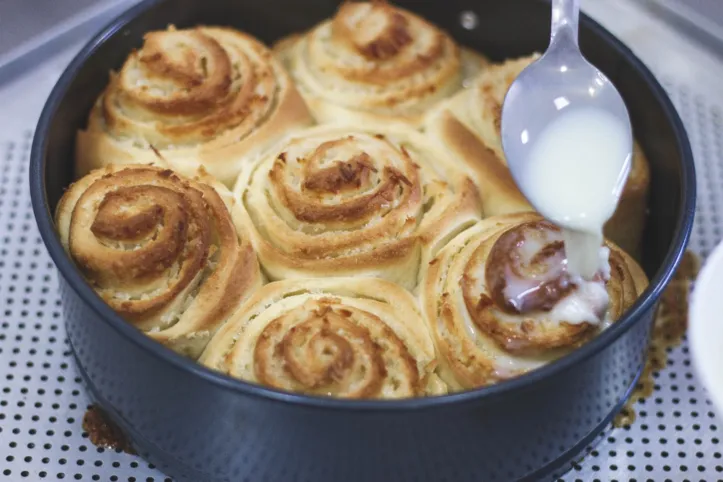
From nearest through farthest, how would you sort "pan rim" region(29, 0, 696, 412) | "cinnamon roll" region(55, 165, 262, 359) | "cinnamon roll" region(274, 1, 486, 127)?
"pan rim" region(29, 0, 696, 412), "cinnamon roll" region(55, 165, 262, 359), "cinnamon roll" region(274, 1, 486, 127)

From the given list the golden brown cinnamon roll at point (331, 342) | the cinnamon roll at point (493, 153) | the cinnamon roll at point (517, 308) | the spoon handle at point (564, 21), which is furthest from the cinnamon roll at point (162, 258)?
the spoon handle at point (564, 21)

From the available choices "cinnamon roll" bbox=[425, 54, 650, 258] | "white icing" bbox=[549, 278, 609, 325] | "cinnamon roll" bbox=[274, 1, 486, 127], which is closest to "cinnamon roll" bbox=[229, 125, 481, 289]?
"cinnamon roll" bbox=[425, 54, 650, 258]

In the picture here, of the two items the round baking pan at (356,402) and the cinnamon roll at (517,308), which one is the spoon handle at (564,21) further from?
the cinnamon roll at (517,308)

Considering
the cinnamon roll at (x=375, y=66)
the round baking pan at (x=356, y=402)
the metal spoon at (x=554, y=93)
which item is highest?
the metal spoon at (x=554, y=93)

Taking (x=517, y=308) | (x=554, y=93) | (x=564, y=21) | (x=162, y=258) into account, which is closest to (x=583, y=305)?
(x=517, y=308)

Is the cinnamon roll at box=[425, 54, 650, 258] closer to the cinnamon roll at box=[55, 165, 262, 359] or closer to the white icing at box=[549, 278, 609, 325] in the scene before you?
the white icing at box=[549, 278, 609, 325]

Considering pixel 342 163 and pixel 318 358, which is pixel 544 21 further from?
pixel 318 358
